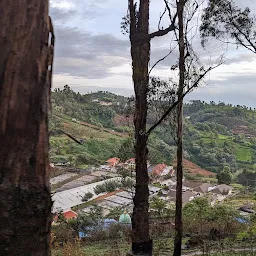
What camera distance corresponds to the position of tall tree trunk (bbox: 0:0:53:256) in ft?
4.81

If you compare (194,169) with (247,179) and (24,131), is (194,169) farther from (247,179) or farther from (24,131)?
(24,131)

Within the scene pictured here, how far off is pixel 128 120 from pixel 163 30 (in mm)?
1647

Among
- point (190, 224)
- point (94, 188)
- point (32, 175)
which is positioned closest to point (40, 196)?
point (32, 175)

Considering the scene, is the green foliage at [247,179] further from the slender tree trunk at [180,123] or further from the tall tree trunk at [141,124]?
the tall tree trunk at [141,124]

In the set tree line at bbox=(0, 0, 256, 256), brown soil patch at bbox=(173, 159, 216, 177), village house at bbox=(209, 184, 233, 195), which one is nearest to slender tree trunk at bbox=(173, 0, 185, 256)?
tree line at bbox=(0, 0, 256, 256)


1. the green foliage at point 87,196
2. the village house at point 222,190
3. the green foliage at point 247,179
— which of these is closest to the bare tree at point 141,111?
the green foliage at point 87,196

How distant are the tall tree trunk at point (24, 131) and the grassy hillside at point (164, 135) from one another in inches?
1319

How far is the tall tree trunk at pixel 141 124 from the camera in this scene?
5730 millimetres

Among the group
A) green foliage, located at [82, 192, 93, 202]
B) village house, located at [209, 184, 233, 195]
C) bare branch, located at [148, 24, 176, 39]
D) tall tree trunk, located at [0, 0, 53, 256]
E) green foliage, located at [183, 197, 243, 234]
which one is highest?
bare branch, located at [148, 24, 176, 39]

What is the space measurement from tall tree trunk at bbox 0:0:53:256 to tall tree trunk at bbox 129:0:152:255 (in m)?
4.30

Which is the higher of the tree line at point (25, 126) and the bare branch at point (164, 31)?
the bare branch at point (164, 31)

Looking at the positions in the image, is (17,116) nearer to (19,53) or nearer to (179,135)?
(19,53)

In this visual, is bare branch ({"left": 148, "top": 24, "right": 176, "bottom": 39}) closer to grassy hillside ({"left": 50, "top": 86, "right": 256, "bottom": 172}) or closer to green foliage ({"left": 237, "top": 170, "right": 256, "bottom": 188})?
grassy hillside ({"left": 50, "top": 86, "right": 256, "bottom": 172})

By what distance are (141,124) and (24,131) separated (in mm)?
4472
